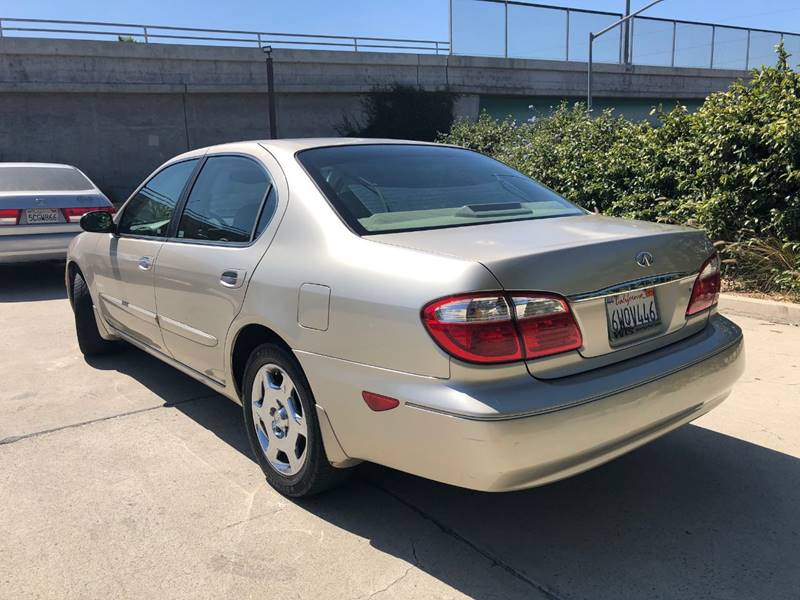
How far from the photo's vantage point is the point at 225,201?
3592 mm

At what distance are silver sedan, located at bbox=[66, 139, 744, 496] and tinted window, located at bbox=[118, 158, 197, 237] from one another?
0.45 ft

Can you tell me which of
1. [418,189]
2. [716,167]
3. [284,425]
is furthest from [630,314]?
[716,167]

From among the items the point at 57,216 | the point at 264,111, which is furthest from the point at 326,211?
the point at 264,111

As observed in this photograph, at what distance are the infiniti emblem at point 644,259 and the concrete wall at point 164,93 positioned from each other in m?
24.8

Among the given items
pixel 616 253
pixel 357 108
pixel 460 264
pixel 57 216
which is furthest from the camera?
pixel 357 108

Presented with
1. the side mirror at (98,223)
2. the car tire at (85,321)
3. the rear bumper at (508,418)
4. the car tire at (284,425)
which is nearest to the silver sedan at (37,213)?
the car tire at (85,321)

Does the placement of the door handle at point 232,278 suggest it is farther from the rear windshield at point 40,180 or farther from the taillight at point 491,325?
the rear windshield at point 40,180

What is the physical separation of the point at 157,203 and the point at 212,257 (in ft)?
3.65

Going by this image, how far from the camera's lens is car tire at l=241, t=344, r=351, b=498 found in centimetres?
284

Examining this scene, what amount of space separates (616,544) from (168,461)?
7.43 ft

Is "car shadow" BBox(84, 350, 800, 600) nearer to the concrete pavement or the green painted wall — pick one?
the concrete pavement

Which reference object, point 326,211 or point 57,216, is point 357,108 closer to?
point 57,216

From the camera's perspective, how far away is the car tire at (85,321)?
5.26 m

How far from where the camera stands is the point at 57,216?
826 cm
